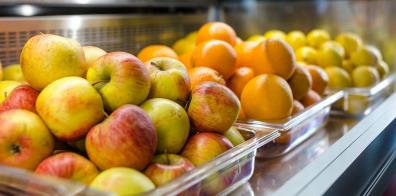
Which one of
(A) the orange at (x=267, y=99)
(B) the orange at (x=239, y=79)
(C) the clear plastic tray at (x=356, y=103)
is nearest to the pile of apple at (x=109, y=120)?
(A) the orange at (x=267, y=99)

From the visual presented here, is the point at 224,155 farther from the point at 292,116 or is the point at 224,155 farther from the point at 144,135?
the point at 292,116

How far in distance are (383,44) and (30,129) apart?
1.91m

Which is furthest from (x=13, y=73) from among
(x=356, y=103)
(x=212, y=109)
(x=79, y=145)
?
(x=356, y=103)

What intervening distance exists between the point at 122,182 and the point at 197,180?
0.13 metres

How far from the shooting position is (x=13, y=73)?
3.80ft

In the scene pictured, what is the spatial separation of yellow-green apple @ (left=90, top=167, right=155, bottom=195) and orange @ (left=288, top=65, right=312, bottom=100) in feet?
2.37

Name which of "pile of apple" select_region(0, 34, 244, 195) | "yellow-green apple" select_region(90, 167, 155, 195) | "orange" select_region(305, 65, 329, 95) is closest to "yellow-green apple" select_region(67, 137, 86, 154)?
"pile of apple" select_region(0, 34, 244, 195)

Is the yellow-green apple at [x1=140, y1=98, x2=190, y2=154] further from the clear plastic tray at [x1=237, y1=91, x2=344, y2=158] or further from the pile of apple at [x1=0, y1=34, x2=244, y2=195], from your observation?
the clear plastic tray at [x1=237, y1=91, x2=344, y2=158]

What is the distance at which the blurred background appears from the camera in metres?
1.27

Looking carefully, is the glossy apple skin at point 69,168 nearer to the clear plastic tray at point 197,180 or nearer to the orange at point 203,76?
the clear plastic tray at point 197,180

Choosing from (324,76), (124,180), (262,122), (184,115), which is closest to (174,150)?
(184,115)

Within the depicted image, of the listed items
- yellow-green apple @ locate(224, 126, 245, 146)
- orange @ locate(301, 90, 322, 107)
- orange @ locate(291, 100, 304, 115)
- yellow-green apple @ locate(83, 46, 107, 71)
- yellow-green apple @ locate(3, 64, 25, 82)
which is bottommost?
orange @ locate(301, 90, 322, 107)

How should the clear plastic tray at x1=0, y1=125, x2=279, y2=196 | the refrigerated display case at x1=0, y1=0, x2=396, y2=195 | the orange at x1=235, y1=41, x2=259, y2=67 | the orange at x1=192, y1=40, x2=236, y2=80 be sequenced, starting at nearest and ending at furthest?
1. the clear plastic tray at x1=0, y1=125, x2=279, y2=196
2. the refrigerated display case at x1=0, y1=0, x2=396, y2=195
3. the orange at x1=192, y1=40, x2=236, y2=80
4. the orange at x1=235, y1=41, x2=259, y2=67

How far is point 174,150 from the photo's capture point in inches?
32.9
